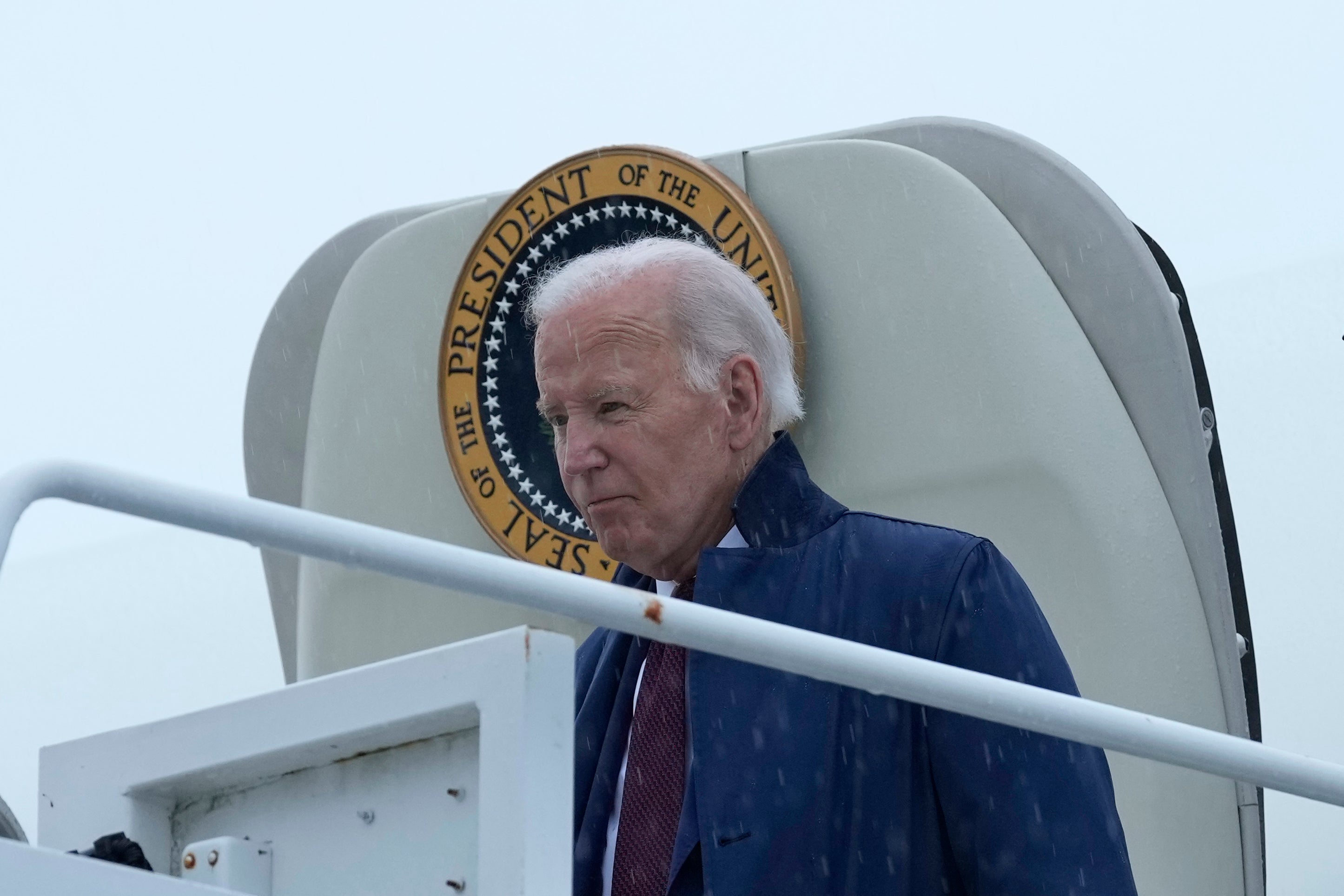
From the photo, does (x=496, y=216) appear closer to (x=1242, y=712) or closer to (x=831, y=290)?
(x=831, y=290)

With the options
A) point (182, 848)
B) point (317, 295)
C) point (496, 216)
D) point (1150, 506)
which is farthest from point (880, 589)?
point (317, 295)

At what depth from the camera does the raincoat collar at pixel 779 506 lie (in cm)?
165

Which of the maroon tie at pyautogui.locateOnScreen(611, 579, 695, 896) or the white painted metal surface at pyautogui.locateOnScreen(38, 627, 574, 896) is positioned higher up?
the maroon tie at pyautogui.locateOnScreen(611, 579, 695, 896)

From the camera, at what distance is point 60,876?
82 centimetres

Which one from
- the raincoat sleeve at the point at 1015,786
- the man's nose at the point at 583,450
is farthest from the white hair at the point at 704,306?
the raincoat sleeve at the point at 1015,786

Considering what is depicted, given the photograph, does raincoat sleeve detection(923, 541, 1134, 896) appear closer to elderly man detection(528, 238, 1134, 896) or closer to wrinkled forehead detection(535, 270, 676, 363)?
elderly man detection(528, 238, 1134, 896)

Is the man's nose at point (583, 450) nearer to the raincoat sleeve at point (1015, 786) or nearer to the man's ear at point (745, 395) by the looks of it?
the man's ear at point (745, 395)

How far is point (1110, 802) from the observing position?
1.48 meters

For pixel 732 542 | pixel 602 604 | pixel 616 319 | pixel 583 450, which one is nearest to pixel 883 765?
pixel 732 542

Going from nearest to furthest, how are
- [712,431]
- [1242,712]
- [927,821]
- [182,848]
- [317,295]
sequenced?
1. [182,848]
2. [927,821]
3. [712,431]
4. [1242,712]
5. [317,295]

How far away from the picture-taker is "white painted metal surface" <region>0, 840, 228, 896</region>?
0.81 meters

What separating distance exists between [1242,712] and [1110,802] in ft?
4.11

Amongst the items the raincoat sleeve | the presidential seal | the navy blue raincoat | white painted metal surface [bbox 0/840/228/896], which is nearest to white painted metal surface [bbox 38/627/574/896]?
white painted metal surface [bbox 0/840/228/896]

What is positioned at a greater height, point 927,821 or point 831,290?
point 831,290
